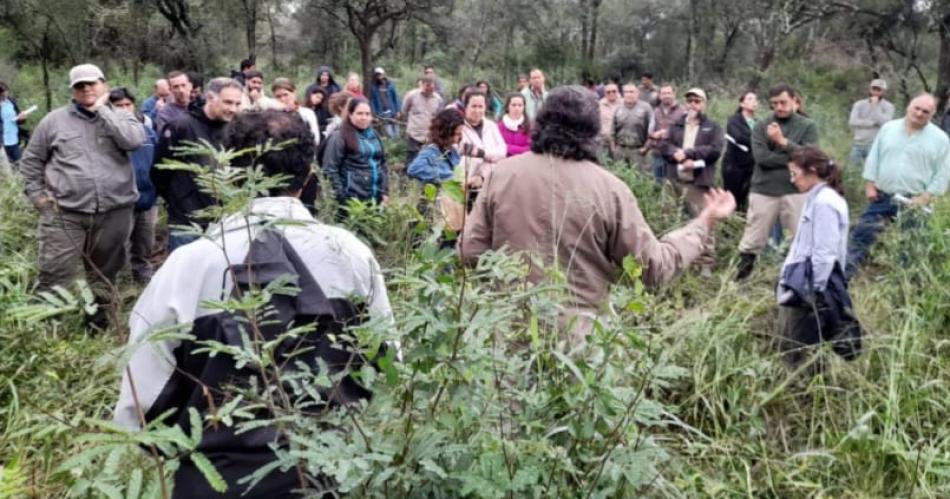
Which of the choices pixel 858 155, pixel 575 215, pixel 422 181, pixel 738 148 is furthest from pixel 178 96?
pixel 858 155

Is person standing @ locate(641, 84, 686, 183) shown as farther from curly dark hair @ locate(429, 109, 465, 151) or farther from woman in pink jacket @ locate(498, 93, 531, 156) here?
curly dark hair @ locate(429, 109, 465, 151)

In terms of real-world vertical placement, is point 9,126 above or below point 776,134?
below

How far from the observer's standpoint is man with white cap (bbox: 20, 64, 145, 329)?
14.3ft

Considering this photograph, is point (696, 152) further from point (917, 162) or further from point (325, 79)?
point (325, 79)

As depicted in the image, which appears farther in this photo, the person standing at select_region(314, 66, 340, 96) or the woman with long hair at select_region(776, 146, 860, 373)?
the person standing at select_region(314, 66, 340, 96)

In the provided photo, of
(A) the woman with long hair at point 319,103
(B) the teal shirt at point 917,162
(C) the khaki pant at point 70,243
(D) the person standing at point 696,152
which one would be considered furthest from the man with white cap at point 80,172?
(B) the teal shirt at point 917,162

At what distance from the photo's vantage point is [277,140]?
1836mm

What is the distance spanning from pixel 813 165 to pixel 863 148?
647 cm

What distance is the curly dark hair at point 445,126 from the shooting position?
16.6 feet

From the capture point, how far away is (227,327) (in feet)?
5.23

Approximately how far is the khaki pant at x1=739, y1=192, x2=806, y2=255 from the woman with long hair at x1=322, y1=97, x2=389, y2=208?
3.02 m

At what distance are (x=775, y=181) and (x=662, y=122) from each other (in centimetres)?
270

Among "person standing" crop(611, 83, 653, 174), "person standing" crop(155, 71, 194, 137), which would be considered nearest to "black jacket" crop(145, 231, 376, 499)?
"person standing" crop(155, 71, 194, 137)

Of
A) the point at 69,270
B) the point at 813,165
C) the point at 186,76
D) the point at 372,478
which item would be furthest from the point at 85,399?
the point at 813,165
